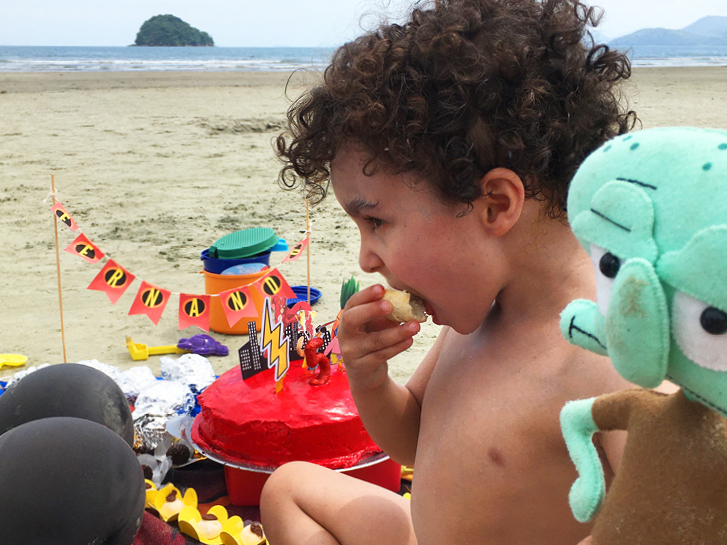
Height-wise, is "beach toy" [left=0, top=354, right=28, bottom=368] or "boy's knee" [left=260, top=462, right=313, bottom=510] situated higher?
"boy's knee" [left=260, top=462, right=313, bottom=510]

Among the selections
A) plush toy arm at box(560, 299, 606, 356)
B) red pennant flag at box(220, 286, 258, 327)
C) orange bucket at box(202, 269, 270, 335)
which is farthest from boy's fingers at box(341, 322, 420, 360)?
orange bucket at box(202, 269, 270, 335)

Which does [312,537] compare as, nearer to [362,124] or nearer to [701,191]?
[362,124]

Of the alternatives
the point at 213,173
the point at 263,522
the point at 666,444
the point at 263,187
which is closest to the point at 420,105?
the point at 666,444

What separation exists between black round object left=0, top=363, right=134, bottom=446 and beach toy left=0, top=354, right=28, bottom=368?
1.38 metres

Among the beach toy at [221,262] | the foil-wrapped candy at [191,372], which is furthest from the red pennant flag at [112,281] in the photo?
the beach toy at [221,262]

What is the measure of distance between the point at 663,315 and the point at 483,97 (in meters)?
0.76

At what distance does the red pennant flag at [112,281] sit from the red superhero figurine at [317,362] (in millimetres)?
1090

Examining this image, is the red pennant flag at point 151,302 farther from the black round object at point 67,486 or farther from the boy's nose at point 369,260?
the boy's nose at point 369,260

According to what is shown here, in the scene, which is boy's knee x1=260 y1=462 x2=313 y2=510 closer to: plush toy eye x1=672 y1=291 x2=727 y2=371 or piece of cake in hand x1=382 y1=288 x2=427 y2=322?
piece of cake in hand x1=382 y1=288 x2=427 y2=322

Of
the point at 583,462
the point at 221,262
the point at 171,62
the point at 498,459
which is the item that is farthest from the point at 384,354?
the point at 171,62

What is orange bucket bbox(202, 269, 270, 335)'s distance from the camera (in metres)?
3.63

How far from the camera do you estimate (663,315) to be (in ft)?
2.14

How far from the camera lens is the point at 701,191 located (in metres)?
0.64

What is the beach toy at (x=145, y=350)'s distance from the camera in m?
3.52
